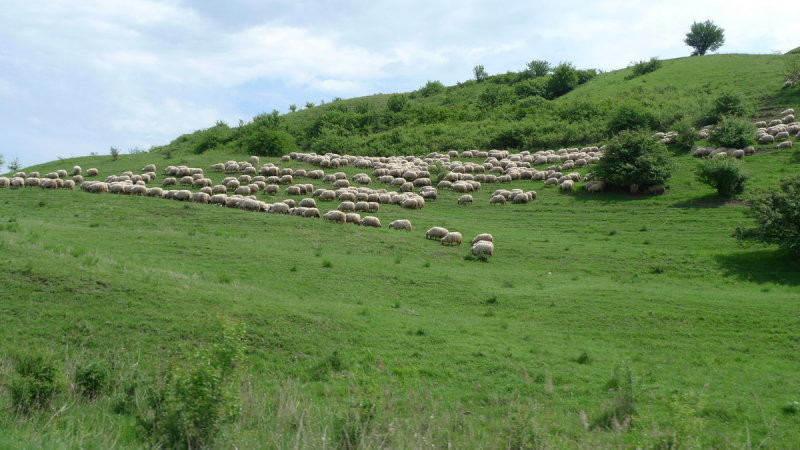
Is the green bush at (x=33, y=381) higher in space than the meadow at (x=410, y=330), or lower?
higher

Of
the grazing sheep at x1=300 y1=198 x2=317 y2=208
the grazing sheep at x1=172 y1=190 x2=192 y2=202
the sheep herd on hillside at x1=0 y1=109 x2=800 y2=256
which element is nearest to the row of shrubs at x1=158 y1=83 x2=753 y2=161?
the sheep herd on hillside at x1=0 y1=109 x2=800 y2=256

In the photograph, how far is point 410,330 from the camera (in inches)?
621

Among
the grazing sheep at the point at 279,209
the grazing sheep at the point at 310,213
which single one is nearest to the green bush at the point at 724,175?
the grazing sheep at the point at 310,213

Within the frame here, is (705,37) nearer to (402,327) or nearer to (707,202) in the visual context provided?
(707,202)

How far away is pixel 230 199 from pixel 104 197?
323 inches

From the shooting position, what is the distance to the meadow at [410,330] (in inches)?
322

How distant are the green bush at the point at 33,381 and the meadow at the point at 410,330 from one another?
179mm

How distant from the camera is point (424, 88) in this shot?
112125 millimetres

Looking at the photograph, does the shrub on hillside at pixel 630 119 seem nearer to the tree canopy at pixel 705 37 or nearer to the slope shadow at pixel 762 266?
the slope shadow at pixel 762 266

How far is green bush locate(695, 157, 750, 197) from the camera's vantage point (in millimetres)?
33625

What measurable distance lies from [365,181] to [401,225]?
14.6m

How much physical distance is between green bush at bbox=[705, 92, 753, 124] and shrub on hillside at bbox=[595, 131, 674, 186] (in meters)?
19.1

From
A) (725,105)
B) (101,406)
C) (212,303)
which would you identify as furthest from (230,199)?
(725,105)

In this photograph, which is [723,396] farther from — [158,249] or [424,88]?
[424,88]
